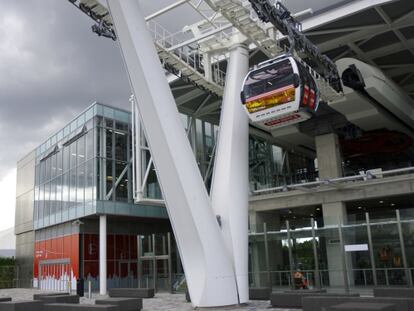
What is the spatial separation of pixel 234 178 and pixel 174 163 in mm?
3914

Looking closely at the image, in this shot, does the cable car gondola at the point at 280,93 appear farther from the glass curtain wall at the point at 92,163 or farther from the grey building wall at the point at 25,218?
the grey building wall at the point at 25,218

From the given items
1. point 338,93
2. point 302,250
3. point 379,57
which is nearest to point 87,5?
point 338,93

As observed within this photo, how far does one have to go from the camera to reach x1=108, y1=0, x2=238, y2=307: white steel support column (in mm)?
17031

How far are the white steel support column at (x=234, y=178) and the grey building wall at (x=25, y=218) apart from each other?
36.1 meters

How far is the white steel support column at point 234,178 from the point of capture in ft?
62.8

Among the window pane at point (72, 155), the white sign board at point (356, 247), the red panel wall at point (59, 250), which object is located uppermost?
the window pane at point (72, 155)

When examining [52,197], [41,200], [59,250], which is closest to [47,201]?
[52,197]

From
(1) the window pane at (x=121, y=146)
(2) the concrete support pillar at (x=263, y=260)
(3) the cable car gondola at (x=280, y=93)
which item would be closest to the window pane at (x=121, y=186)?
(1) the window pane at (x=121, y=146)

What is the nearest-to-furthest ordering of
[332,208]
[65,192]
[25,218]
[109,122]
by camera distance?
[332,208] → [109,122] → [65,192] → [25,218]

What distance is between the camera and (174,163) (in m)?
17.0

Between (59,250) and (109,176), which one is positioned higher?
(109,176)

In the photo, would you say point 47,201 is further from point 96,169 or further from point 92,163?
point 96,169

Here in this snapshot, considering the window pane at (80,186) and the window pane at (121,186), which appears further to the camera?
the window pane at (80,186)

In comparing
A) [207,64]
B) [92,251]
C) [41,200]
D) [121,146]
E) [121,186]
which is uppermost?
[207,64]
